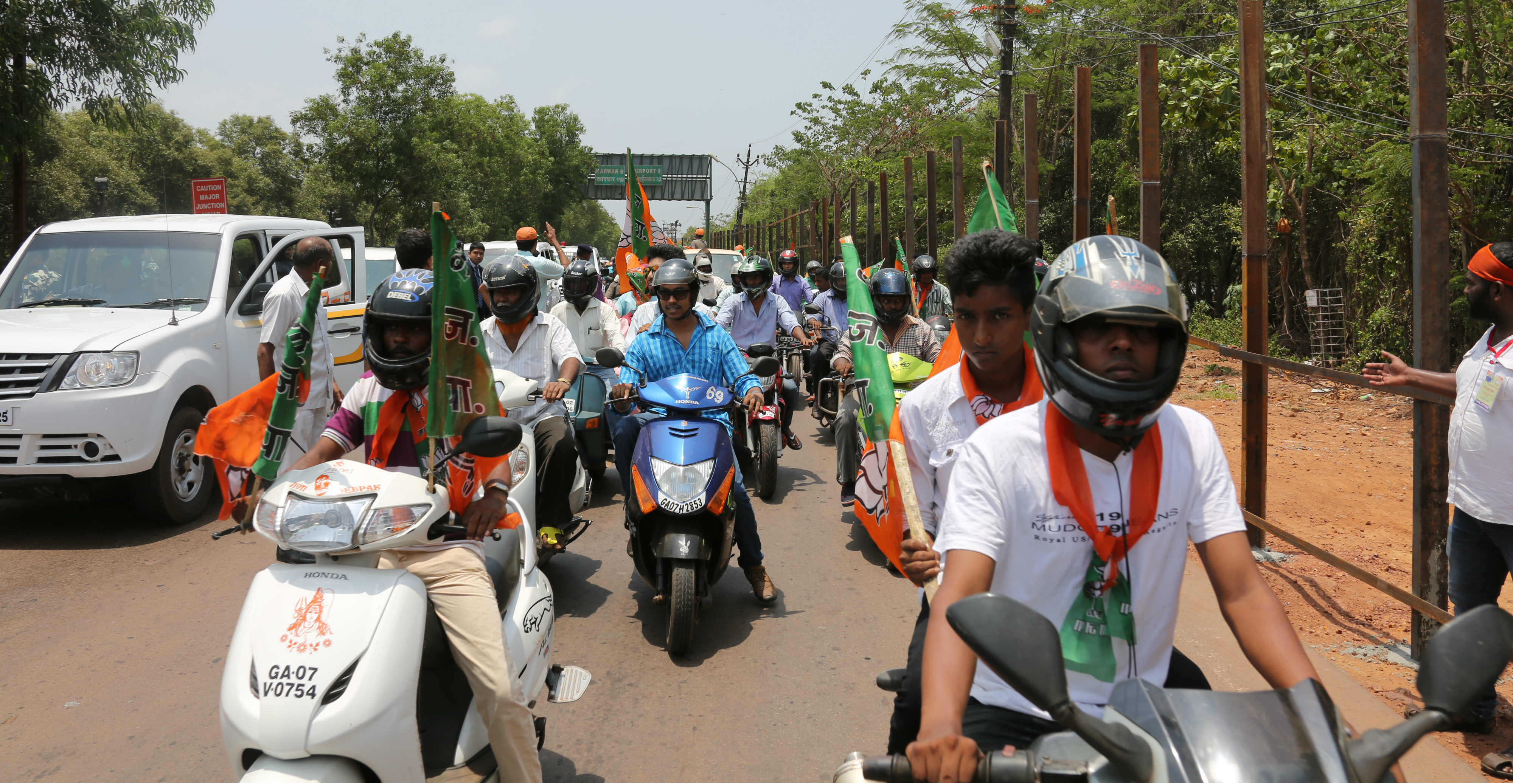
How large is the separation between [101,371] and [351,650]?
547 centimetres

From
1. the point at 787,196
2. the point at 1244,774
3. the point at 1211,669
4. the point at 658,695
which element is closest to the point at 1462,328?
the point at 1211,669

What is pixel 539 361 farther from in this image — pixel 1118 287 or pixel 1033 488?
pixel 1118 287

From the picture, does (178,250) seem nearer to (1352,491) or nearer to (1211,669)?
(1211,669)

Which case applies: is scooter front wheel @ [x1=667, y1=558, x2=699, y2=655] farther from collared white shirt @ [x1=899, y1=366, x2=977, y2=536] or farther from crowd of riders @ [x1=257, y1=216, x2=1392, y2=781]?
collared white shirt @ [x1=899, y1=366, x2=977, y2=536]

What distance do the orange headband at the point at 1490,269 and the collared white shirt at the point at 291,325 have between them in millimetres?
6053

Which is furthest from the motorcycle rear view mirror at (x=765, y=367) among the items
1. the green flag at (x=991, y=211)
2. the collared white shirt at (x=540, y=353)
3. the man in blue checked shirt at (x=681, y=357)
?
the green flag at (x=991, y=211)

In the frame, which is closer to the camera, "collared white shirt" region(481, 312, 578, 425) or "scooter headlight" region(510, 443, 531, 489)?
"scooter headlight" region(510, 443, 531, 489)

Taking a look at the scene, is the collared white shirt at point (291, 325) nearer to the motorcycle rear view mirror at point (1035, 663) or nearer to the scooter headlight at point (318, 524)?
the scooter headlight at point (318, 524)

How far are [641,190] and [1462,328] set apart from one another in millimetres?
9916

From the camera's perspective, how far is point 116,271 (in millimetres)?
8031

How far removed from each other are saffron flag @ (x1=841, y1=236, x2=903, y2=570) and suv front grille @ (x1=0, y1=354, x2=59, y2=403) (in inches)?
236

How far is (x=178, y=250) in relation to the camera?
323 inches

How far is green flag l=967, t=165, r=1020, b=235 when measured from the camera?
4.12 metres

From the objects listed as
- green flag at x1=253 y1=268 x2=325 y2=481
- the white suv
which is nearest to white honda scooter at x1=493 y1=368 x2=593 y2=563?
green flag at x1=253 y1=268 x2=325 y2=481
